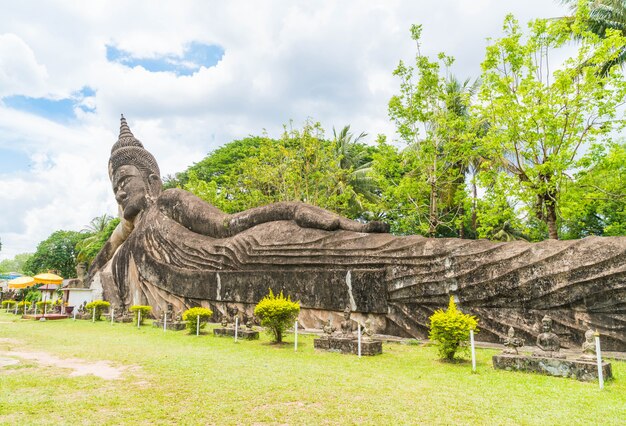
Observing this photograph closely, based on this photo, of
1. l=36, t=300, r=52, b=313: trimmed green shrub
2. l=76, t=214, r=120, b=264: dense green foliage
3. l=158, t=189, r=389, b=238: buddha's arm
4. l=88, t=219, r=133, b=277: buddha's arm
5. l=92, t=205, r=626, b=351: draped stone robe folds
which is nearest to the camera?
l=92, t=205, r=626, b=351: draped stone robe folds

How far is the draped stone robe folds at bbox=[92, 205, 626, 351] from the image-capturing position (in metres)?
7.25

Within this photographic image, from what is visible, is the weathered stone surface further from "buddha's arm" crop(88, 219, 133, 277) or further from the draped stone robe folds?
"buddha's arm" crop(88, 219, 133, 277)

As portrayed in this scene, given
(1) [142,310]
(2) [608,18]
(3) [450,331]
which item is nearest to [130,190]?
(1) [142,310]

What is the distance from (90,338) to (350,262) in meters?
6.25

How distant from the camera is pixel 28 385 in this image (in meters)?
5.54

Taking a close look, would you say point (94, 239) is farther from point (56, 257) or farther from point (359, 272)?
point (359, 272)

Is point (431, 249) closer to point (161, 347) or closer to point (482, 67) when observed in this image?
point (161, 347)

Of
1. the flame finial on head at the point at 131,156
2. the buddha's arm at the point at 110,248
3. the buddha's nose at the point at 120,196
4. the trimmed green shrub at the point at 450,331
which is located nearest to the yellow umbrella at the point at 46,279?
the buddha's arm at the point at 110,248

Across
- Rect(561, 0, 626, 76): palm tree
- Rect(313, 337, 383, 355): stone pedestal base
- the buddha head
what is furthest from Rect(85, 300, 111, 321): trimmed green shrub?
Rect(561, 0, 626, 76): palm tree

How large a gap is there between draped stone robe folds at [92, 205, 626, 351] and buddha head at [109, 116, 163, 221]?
3.39 meters

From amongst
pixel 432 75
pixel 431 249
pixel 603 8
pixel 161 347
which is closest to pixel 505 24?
pixel 432 75

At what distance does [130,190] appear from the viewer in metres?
17.3

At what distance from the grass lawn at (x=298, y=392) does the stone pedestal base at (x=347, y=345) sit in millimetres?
187

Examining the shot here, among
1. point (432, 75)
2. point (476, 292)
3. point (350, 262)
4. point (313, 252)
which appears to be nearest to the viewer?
point (476, 292)
